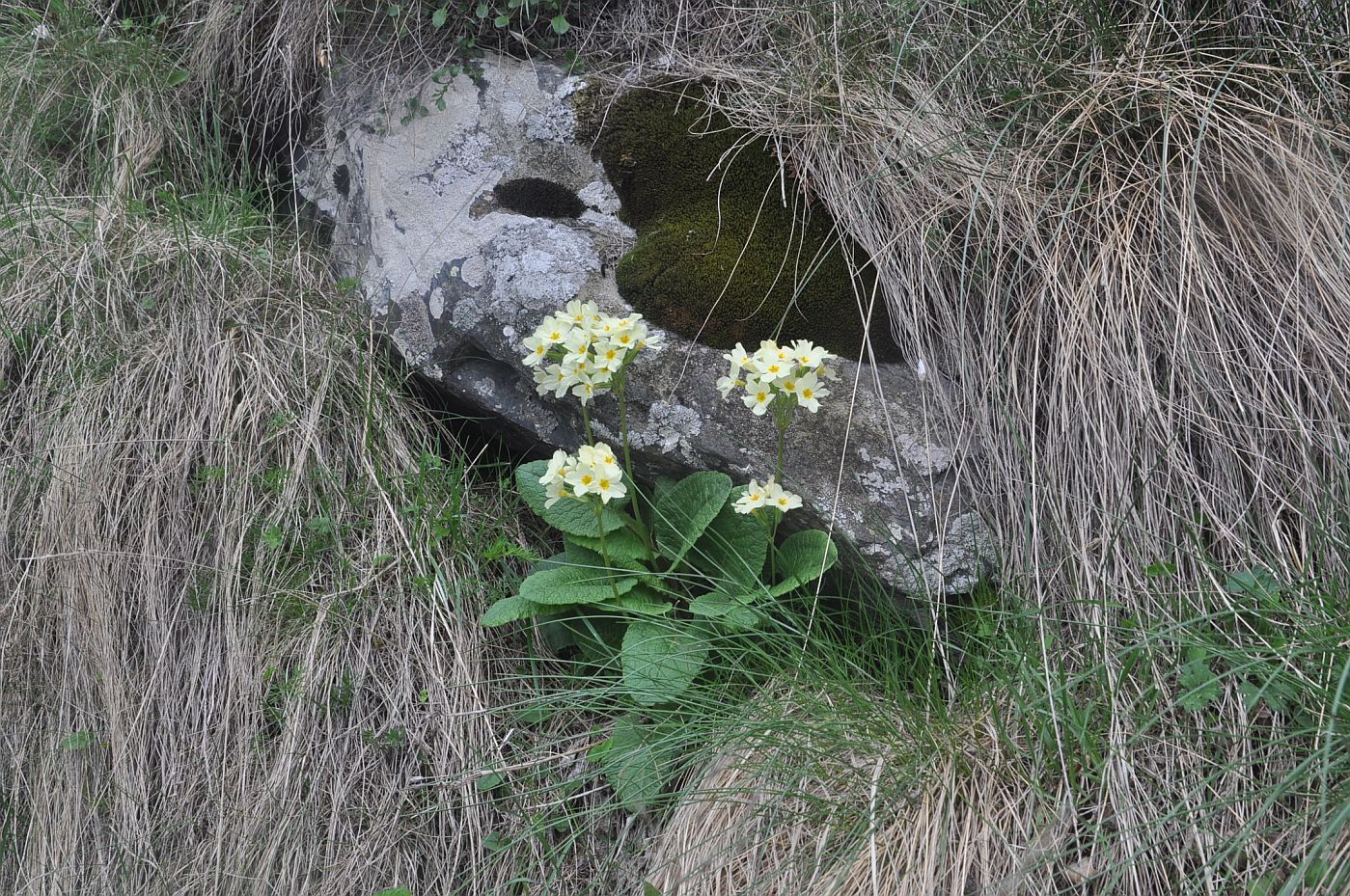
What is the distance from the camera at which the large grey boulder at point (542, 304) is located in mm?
1838

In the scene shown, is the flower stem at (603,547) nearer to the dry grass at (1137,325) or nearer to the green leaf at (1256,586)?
the dry grass at (1137,325)

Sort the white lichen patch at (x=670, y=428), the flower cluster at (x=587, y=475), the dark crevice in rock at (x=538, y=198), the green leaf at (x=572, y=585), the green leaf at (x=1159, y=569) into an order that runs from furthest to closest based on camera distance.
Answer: the dark crevice in rock at (x=538, y=198) → the white lichen patch at (x=670, y=428) → the green leaf at (x=572, y=585) → the flower cluster at (x=587, y=475) → the green leaf at (x=1159, y=569)

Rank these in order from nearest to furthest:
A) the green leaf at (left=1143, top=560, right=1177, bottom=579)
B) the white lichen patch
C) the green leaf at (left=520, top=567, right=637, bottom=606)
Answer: the green leaf at (left=1143, top=560, right=1177, bottom=579)
the green leaf at (left=520, top=567, right=637, bottom=606)
the white lichen patch

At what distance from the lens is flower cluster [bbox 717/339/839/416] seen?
166 cm

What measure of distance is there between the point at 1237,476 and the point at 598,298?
117 cm

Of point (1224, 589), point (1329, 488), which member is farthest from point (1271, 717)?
point (1329, 488)

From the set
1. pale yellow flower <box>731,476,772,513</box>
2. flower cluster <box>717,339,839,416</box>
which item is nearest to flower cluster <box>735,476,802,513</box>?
pale yellow flower <box>731,476,772,513</box>

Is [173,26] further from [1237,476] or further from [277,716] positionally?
[1237,476]

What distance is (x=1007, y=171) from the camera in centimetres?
188

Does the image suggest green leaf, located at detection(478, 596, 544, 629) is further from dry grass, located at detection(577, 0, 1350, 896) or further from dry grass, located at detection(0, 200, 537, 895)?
dry grass, located at detection(577, 0, 1350, 896)

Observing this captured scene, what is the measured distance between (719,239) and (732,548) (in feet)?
2.13

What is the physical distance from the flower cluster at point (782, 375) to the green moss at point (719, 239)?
0.80 feet

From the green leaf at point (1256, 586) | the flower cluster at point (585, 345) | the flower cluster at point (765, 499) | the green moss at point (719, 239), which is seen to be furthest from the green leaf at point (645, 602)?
the green leaf at point (1256, 586)

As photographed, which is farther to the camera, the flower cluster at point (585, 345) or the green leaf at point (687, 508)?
the green leaf at point (687, 508)
